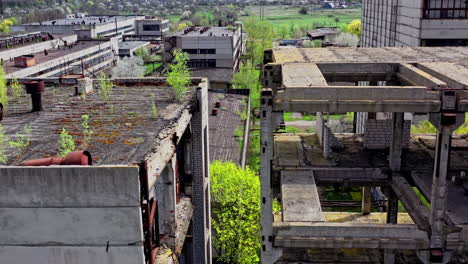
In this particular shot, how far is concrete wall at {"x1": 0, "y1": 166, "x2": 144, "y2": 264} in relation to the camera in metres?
13.9

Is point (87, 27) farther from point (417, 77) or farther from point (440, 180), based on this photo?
point (440, 180)

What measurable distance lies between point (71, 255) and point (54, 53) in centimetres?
6610

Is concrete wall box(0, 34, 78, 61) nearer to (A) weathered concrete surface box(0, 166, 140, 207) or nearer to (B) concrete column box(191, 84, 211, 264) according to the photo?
(B) concrete column box(191, 84, 211, 264)

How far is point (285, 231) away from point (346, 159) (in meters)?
7.04

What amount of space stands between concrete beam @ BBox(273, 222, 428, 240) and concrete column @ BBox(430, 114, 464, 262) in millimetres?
501

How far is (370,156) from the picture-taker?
23.0m

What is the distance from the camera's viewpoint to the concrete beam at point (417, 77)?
16.7 metres

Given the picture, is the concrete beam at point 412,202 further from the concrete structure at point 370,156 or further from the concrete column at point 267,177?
the concrete column at point 267,177

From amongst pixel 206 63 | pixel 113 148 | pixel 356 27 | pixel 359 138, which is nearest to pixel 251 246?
pixel 359 138

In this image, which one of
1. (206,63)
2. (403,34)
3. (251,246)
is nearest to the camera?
(251,246)

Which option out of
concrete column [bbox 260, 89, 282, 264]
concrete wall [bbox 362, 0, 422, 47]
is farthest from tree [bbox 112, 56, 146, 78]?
concrete column [bbox 260, 89, 282, 264]

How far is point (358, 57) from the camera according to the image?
2281cm

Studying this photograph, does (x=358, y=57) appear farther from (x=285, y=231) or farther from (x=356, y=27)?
(x=356, y=27)

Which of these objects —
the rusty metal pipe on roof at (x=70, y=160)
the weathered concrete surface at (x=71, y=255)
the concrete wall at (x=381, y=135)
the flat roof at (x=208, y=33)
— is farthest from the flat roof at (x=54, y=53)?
the weathered concrete surface at (x=71, y=255)
